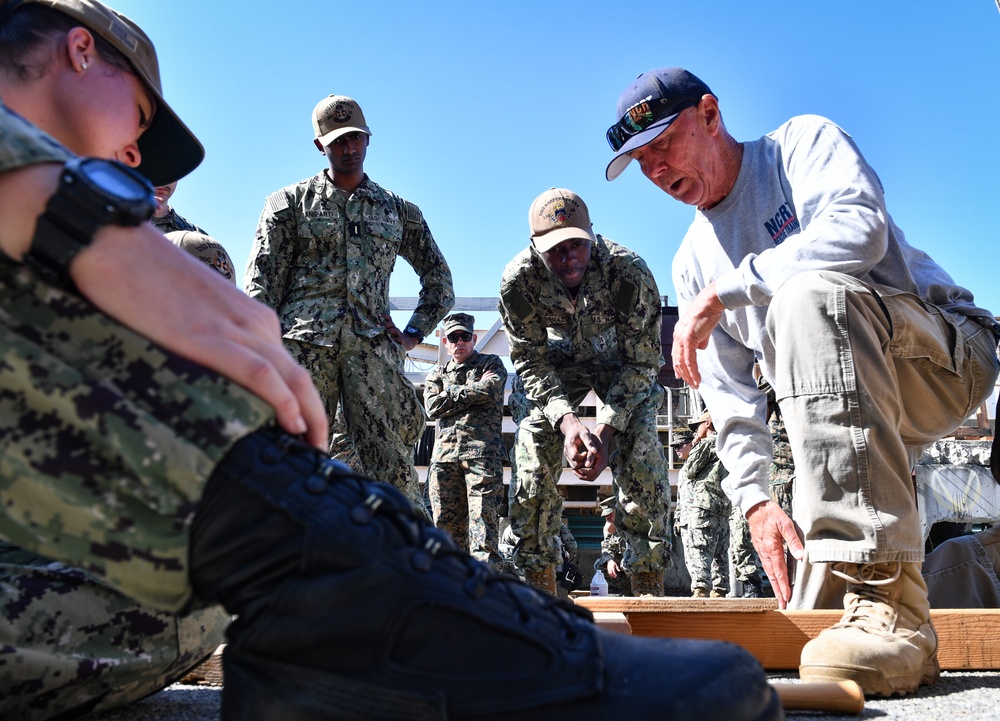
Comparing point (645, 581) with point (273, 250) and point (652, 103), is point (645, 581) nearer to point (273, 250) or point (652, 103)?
point (273, 250)

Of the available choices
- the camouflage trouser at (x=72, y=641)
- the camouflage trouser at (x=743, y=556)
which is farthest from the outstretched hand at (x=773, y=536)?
the camouflage trouser at (x=743, y=556)

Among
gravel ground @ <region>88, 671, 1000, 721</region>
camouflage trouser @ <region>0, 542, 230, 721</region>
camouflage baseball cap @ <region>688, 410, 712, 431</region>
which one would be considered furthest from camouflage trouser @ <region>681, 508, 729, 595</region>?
camouflage trouser @ <region>0, 542, 230, 721</region>

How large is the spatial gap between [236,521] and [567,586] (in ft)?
28.7

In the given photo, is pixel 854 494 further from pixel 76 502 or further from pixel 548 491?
pixel 548 491

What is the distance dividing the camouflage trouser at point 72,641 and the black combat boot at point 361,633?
17.7 inches

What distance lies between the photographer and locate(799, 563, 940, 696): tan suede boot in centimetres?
167

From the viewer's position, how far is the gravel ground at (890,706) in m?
1.41

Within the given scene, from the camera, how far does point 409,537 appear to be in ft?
2.85

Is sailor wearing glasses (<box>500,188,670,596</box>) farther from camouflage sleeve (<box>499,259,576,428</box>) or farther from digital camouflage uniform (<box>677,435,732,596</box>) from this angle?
digital camouflage uniform (<box>677,435,732,596</box>)

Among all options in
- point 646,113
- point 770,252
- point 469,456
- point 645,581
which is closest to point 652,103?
point 646,113

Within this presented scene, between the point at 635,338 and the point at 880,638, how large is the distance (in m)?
3.37

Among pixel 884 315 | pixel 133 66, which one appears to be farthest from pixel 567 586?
pixel 133 66

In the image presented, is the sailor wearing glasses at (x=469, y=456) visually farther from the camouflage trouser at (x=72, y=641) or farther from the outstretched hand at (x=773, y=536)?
the camouflage trouser at (x=72, y=641)

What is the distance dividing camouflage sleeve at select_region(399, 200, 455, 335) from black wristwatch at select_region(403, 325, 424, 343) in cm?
6
